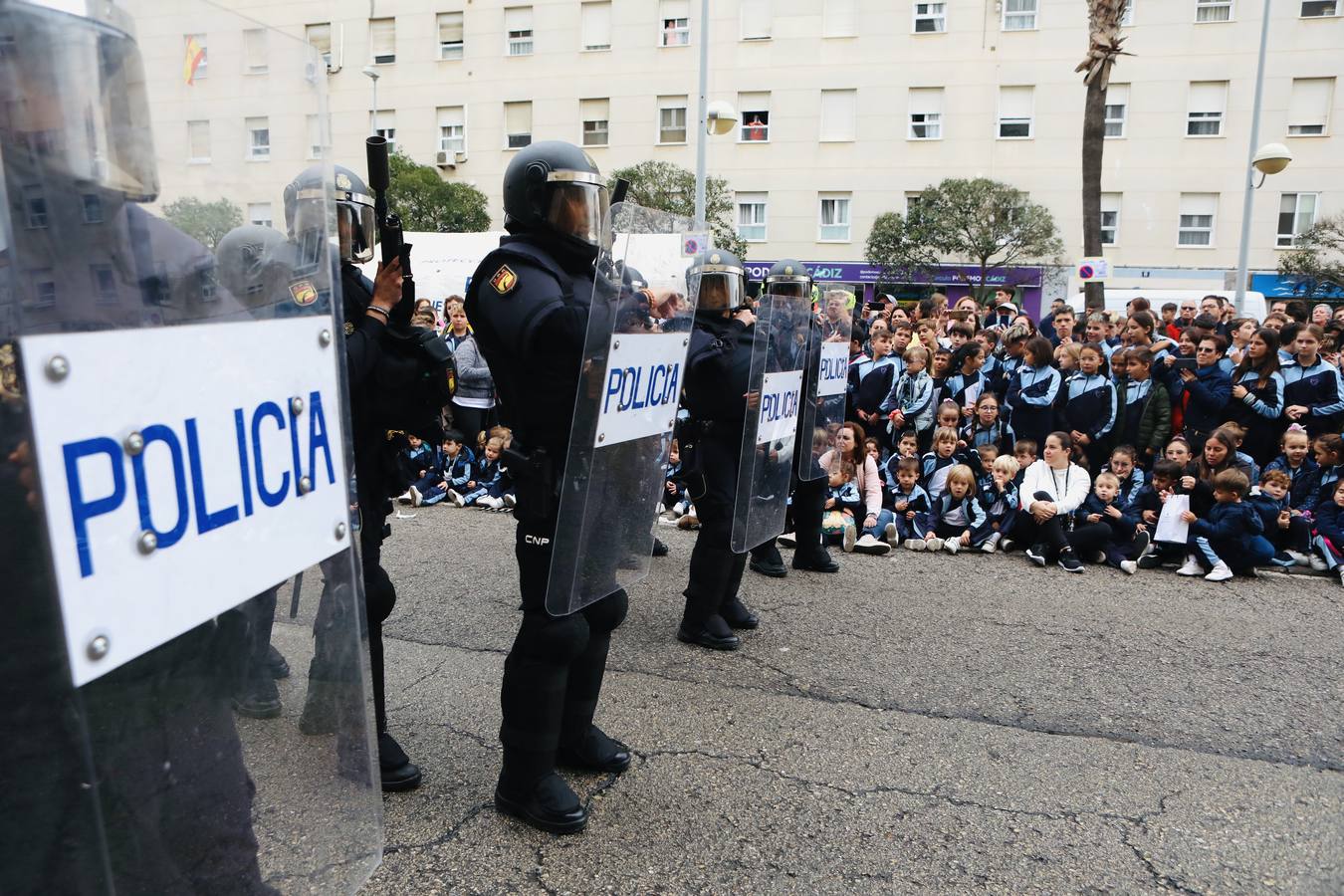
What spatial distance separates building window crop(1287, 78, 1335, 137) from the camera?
24172 mm

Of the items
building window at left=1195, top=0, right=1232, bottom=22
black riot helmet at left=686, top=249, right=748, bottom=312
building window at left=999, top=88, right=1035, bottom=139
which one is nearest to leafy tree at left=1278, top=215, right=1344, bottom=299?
building window at left=1195, top=0, right=1232, bottom=22

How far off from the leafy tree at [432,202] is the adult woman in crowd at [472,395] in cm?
1790

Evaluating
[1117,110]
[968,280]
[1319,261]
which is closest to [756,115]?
[968,280]

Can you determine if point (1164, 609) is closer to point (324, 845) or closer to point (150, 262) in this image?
point (324, 845)

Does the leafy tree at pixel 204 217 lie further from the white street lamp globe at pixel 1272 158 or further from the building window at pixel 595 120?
the building window at pixel 595 120

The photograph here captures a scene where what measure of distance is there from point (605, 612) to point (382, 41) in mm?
32414

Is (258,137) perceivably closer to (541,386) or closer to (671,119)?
(541,386)

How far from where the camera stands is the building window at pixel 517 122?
29469 mm

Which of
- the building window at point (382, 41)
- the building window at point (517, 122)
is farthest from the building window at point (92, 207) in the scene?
the building window at point (382, 41)

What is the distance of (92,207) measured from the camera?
1000 millimetres

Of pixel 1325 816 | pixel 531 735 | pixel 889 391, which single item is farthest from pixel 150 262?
pixel 889 391

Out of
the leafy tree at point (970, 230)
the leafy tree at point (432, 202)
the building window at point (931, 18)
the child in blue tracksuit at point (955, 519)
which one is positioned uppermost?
the building window at point (931, 18)

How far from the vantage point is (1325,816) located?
2904 mm

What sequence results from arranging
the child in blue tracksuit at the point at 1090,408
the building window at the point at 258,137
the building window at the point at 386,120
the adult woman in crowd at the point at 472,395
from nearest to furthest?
the building window at the point at 258,137 < the child in blue tracksuit at the point at 1090,408 < the adult woman in crowd at the point at 472,395 < the building window at the point at 386,120
